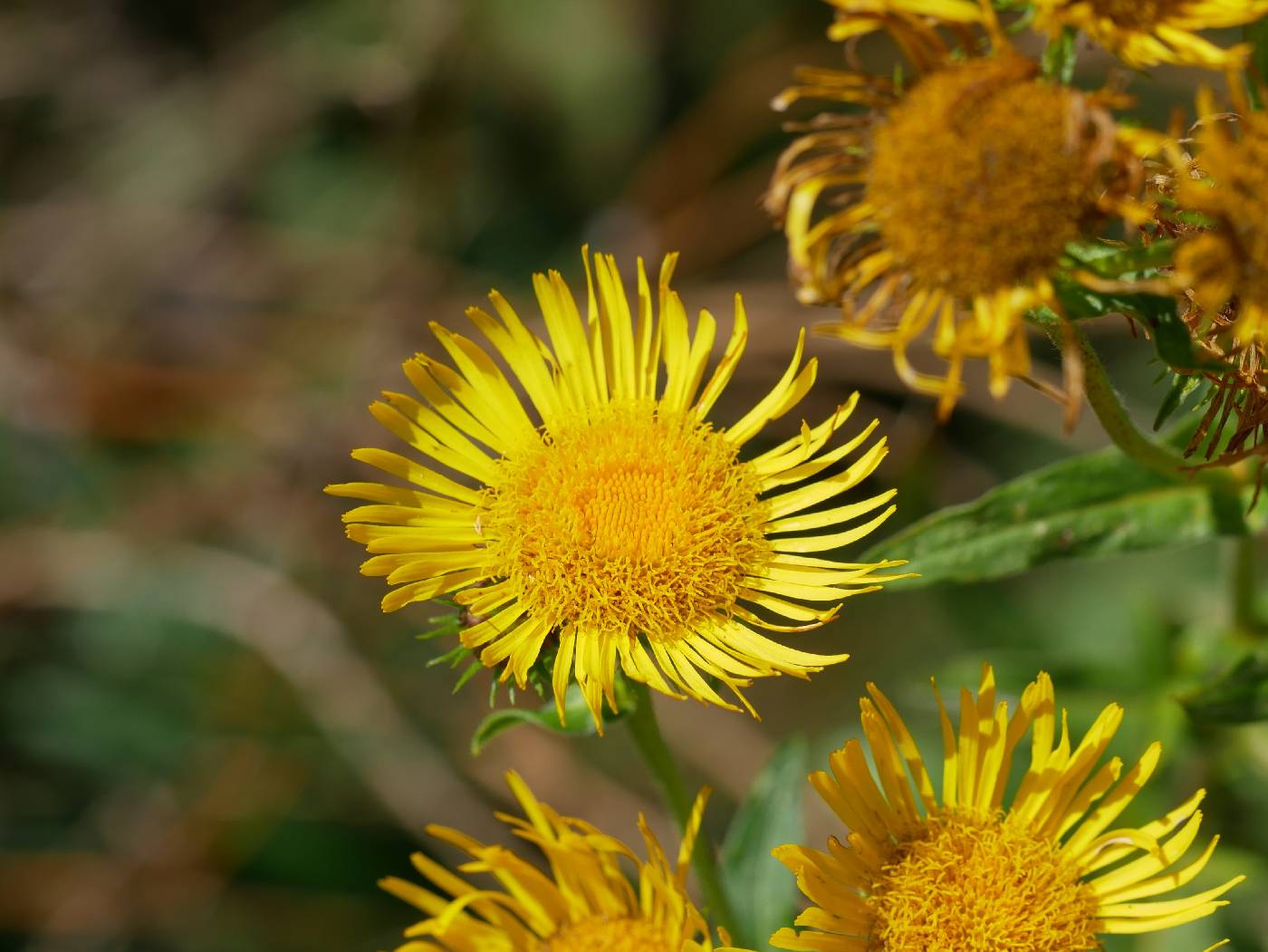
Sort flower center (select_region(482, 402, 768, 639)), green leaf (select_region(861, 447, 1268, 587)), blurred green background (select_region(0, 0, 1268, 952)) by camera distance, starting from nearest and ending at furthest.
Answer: flower center (select_region(482, 402, 768, 639)), green leaf (select_region(861, 447, 1268, 587)), blurred green background (select_region(0, 0, 1268, 952))

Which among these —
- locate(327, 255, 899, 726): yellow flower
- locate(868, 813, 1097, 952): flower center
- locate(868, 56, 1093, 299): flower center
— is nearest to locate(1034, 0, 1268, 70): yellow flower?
locate(868, 56, 1093, 299): flower center

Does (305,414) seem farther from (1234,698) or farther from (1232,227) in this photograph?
(1232,227)

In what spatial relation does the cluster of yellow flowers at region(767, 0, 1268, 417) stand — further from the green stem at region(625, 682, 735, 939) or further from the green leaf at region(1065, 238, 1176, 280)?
the green stem at region(625, 682, 735, 939)

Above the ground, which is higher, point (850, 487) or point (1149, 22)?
point (1149, 22)

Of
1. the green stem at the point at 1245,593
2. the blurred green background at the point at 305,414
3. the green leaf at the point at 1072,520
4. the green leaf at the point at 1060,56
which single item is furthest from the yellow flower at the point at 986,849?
the blurred green background at the point at 305,414

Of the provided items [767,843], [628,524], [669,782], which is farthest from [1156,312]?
[767,843]
